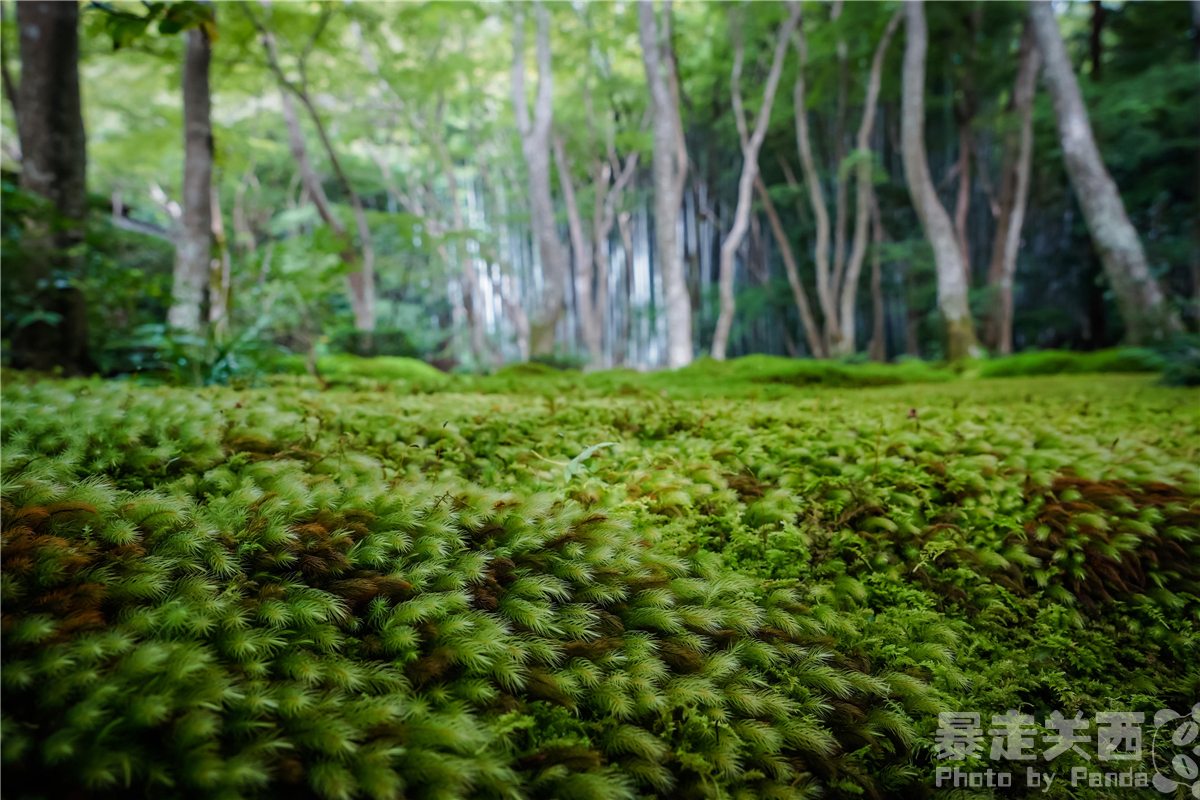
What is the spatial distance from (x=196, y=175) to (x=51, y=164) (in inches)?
74.3

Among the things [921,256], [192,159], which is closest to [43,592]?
[192,159]

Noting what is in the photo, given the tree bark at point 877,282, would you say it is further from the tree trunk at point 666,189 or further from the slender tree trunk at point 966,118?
the tree trunk at point 666,189

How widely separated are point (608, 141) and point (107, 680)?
18.0 meters

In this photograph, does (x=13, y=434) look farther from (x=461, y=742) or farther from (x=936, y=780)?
(x=936, y=780)

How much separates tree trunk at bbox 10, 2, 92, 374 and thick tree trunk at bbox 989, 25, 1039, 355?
47.0 ft

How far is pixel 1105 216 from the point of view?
6.42 m

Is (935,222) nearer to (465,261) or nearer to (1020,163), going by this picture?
(1020,163)

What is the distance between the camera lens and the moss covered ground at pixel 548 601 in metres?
0.66

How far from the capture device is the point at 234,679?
2.23 ft

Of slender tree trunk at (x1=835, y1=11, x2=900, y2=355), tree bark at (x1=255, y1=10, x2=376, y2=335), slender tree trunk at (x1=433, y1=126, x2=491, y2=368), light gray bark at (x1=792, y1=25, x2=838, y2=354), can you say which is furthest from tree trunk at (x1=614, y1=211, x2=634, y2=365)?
tree bark at (x1=255, y1=10, x2=376, y2=335)

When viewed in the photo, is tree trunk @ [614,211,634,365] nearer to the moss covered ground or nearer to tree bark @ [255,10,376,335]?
tree bark @ [255,10,376,335]

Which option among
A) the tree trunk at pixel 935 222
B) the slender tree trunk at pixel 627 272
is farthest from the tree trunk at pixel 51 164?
the slender tree trunk at pixel 627 272

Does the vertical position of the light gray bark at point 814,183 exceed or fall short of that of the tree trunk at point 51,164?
it exceeds it

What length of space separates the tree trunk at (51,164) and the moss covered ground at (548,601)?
2476 millimetres
